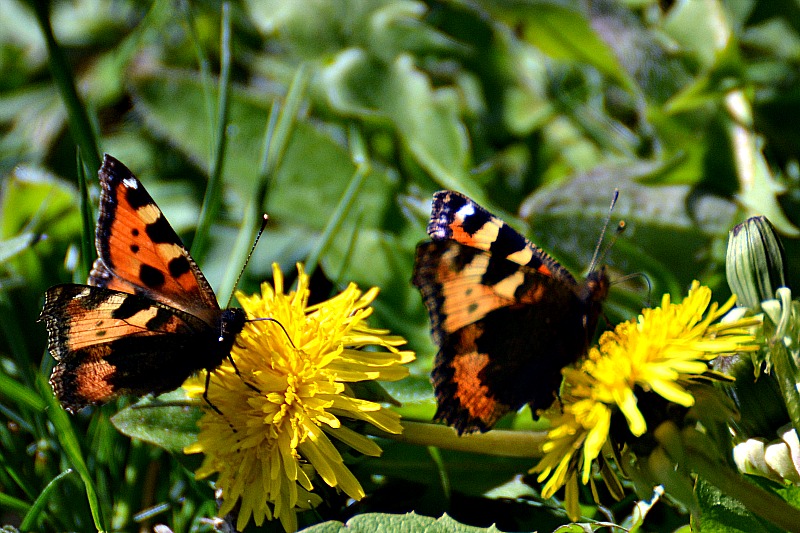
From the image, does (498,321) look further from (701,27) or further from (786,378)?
(701,27)

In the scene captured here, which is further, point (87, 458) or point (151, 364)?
point (87, 458)

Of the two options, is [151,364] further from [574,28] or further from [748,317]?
[574,28]

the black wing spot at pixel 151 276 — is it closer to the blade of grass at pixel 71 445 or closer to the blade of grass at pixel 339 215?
the blade of grass at pixel 71 445

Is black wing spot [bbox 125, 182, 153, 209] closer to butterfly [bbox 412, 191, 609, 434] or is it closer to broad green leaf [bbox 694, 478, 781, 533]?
butterfly [bbox 412, 191, 609, 434]

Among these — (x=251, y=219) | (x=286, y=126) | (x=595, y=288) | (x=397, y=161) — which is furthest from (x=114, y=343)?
(x=397, y=161)

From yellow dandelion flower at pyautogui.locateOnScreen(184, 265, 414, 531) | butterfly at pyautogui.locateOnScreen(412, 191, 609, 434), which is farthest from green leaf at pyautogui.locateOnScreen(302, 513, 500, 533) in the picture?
butterfly at pyautogui.locateOnScreen(412, 191, 609, 434)

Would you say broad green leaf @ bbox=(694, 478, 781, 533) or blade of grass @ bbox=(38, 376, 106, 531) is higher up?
blade of grass @ bbox=(38, 376, 106, 531)

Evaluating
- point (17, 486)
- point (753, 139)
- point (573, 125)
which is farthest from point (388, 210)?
point (17, 486)
